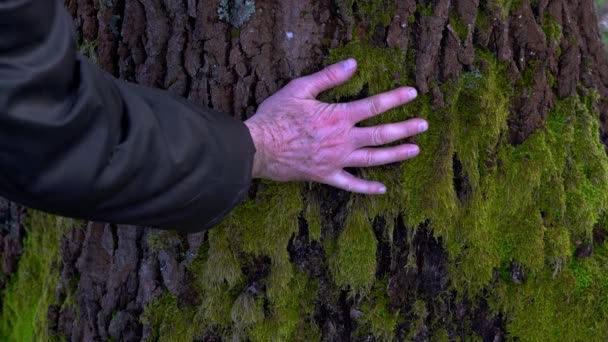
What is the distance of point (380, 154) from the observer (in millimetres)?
2350

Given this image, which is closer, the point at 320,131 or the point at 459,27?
the point at 320,131

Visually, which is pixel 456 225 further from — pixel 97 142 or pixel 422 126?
pixel 97 142

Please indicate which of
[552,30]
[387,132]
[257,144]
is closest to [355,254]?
[387,132]

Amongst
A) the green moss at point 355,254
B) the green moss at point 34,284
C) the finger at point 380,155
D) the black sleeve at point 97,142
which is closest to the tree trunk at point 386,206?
the green moss at point 355,254

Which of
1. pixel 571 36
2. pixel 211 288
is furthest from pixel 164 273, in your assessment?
pixel 571 36

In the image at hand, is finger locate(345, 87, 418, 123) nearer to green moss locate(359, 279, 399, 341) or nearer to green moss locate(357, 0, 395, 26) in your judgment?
green moss locate(357, 0, 395, 26)

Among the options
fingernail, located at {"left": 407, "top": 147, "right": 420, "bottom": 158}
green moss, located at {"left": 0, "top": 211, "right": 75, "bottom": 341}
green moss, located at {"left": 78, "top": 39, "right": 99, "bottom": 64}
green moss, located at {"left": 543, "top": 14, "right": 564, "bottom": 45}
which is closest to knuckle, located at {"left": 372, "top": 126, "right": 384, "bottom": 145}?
fingernail, located at {"left": 407, "top": 147, "right": 420, "bottom": 158}

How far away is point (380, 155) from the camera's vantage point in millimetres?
2350

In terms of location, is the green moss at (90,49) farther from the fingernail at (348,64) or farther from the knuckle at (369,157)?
the knuckle at (369,157)

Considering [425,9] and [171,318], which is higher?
[425,9]

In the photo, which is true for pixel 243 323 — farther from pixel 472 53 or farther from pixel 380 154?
pixel 472 53

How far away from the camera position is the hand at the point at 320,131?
227cm

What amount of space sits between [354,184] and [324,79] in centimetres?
42

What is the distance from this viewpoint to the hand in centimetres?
227
